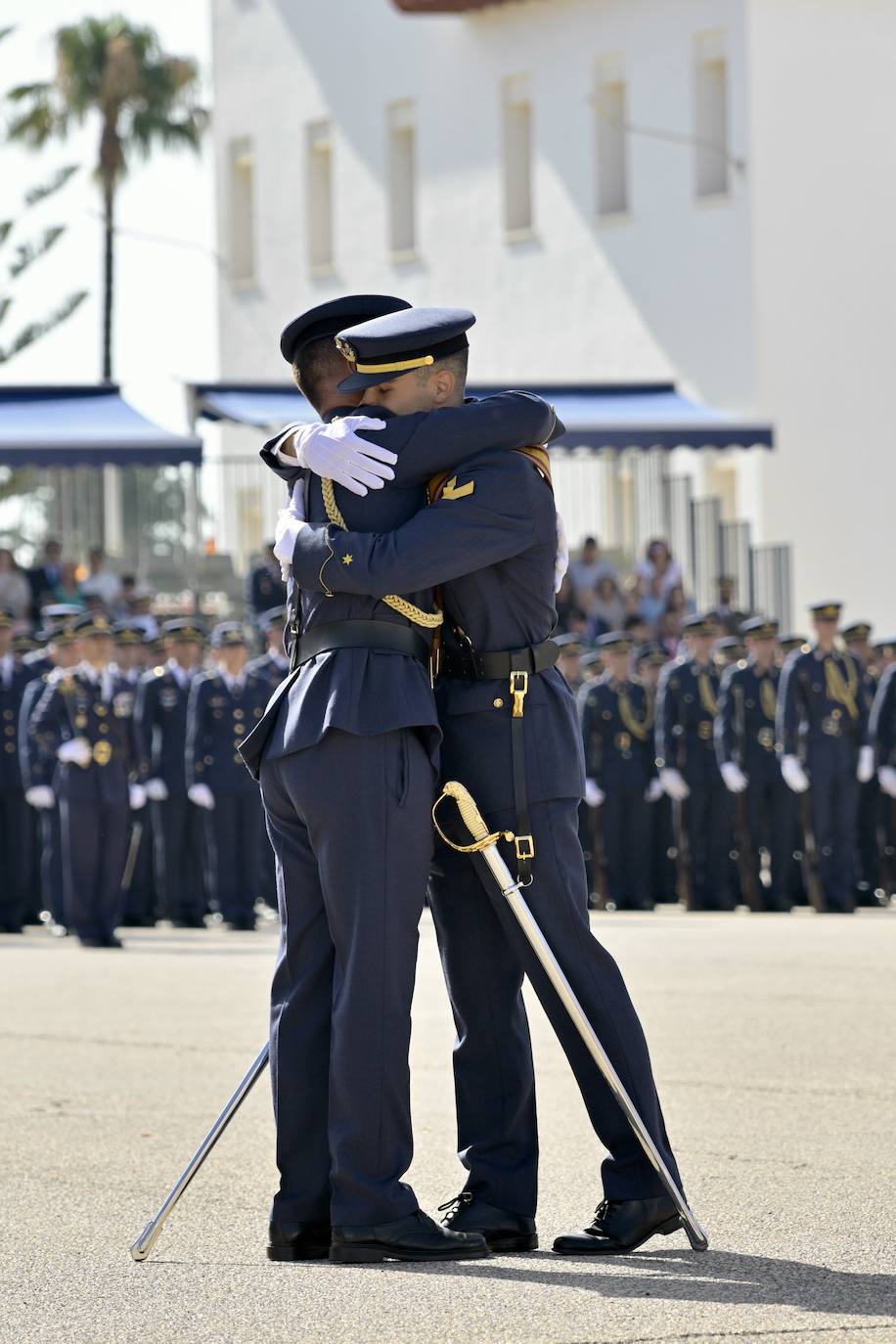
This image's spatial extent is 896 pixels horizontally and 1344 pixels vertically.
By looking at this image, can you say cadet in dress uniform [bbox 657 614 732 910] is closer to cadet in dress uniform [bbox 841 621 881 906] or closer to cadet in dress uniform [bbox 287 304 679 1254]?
cadet in dress uniform [bbox 841 621 881 906]

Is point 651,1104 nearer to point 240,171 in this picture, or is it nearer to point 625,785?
point 625,785

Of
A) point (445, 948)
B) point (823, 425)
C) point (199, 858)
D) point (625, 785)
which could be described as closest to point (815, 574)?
point (823, 425)

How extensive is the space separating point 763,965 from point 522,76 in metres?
21.9

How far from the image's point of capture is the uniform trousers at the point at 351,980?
17.6 ft

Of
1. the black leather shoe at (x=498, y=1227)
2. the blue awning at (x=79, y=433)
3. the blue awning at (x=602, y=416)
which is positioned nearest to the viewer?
the black leather shoe at (x=498, y=1227)

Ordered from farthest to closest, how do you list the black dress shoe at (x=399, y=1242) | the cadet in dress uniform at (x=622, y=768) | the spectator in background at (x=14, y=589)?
1. the spectator in background at (x=14, y=589)
2. the cadet in dress uniform at (x=622, y=768)
3. the black dress shoe at (x=399, y=1242)

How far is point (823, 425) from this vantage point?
2903 centimetres

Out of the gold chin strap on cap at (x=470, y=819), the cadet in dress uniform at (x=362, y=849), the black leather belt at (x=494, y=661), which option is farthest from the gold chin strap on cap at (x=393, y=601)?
the gold chin strap on cap at (x=470, y=819)

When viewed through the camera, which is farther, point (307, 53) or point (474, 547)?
point (307, 53)

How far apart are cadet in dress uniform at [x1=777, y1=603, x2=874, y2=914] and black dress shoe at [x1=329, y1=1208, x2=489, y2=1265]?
40.6 feet

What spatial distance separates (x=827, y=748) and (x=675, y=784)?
→ 56.2 inches

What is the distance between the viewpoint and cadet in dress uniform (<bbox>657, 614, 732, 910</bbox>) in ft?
61.0

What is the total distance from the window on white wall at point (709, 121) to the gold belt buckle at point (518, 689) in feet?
81.3

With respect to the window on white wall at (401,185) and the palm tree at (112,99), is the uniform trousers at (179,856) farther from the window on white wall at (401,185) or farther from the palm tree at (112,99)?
the palm tree at (112,99)
